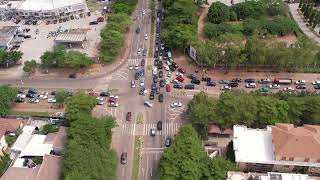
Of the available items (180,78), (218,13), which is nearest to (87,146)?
(180,78)

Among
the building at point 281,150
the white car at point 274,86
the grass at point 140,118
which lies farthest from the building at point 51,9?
the building at point 281,150

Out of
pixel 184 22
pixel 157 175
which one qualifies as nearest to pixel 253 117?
pixel 157 175

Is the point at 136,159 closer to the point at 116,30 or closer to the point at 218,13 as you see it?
the point at 116,30

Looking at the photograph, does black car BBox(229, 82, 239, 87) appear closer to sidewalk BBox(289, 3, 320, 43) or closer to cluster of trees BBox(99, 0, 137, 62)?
sidewalk BBox(289, 3, 320, 43)

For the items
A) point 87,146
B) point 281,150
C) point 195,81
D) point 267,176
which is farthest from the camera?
point 195,81

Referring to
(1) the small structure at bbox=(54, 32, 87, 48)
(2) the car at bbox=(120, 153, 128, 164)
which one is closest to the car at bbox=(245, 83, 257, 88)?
(2) the car at bbox=(120, 153, 128, 164)

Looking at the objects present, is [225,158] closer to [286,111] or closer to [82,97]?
[286,111]
